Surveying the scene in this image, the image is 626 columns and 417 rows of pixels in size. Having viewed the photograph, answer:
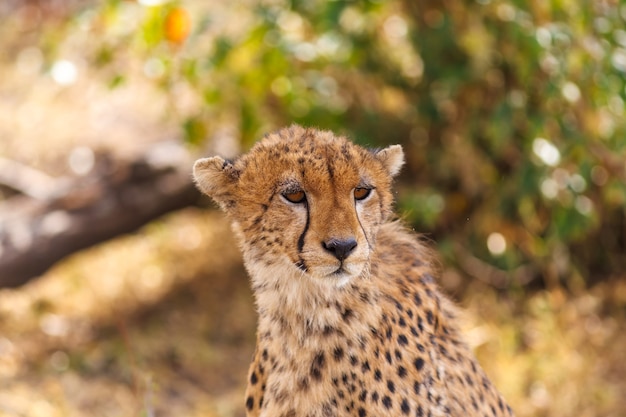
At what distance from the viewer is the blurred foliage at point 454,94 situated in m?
3.59

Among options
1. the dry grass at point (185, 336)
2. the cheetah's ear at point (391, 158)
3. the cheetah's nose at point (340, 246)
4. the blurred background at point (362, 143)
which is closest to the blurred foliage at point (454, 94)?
the blurred background at point (362, 143)

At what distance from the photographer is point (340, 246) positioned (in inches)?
76.6

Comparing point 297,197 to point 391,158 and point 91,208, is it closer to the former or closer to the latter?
point 391,158

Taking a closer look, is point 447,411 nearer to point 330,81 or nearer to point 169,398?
point 169,398

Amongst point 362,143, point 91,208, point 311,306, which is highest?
point 91,208

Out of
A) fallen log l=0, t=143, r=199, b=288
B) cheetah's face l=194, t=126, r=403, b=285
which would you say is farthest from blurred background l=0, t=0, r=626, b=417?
cheetah's face l=194, t=126, r=403, b=285

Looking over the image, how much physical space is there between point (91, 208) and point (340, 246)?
8.86 ft

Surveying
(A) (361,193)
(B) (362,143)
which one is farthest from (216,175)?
(B) (362,143)

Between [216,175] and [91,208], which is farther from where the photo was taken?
[91,208]

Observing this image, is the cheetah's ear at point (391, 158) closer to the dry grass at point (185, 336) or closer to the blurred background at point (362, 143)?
the blurred background at point (362, 143)

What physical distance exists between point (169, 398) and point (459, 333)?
1803mm

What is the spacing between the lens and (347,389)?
212cm

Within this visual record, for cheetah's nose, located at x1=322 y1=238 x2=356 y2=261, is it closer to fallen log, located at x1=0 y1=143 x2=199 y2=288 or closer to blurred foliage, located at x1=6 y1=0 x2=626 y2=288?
blurred foliage, located at x1=6 y1=0 x2=626 y2=288

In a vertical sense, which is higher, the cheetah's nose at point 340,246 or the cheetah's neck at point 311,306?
the cheetah's nose at point 340,246
